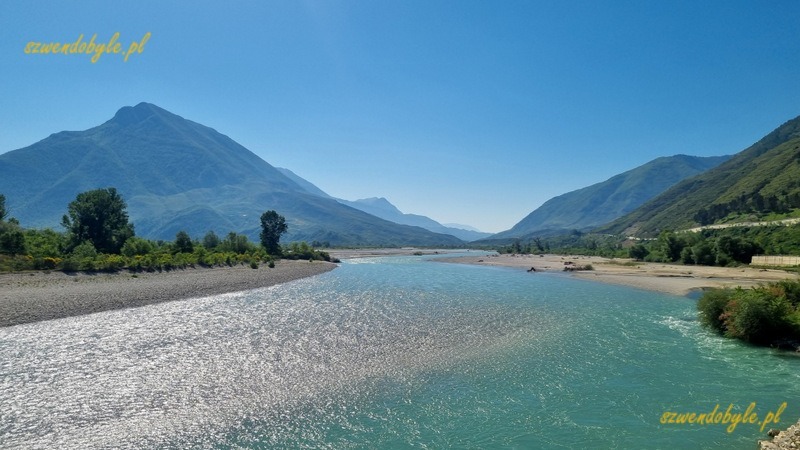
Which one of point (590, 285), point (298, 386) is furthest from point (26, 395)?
point (590, 285)

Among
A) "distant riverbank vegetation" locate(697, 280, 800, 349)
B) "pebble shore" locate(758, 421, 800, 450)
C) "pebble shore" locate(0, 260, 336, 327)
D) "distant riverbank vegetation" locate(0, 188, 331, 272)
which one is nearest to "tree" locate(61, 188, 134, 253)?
"distant riverbank vegetation" locate(0, 188, 331, 272)

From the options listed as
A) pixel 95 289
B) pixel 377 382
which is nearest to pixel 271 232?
pixel 95 289

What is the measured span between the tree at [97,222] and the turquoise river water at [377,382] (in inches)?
1771

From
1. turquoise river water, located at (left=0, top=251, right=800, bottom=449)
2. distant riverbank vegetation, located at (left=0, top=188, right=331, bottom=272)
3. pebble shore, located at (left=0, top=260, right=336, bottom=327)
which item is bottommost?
turquoise river water, located at (left=0, top=251, right=800, bottom=449)

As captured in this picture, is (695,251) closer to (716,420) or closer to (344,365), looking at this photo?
(716,420)

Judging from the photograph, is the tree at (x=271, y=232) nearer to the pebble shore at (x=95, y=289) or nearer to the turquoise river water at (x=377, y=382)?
the pebble shore at (x=95, y=289)

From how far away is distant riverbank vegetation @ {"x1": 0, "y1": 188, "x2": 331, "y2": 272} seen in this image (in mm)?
51781

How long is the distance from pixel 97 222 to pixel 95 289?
117 feet

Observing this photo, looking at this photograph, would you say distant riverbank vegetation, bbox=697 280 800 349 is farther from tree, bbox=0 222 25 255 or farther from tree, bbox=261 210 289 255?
tree, bbox=261 210 289 255

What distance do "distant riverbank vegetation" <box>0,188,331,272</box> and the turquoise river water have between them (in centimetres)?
2750

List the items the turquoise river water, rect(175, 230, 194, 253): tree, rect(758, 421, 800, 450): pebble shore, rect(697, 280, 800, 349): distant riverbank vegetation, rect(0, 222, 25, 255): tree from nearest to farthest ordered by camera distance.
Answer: rect(758, 421, 800, 450): pebble shore, the turquoise river water, rect(697, 280, 800, 349): distant riverbank vegetation, rect(0, 222, 25, 255): tree, rect(175, 230, 194, 253): tree

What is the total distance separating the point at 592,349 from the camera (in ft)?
81.5

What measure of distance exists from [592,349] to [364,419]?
54.3 ft

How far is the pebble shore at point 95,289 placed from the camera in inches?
1256
